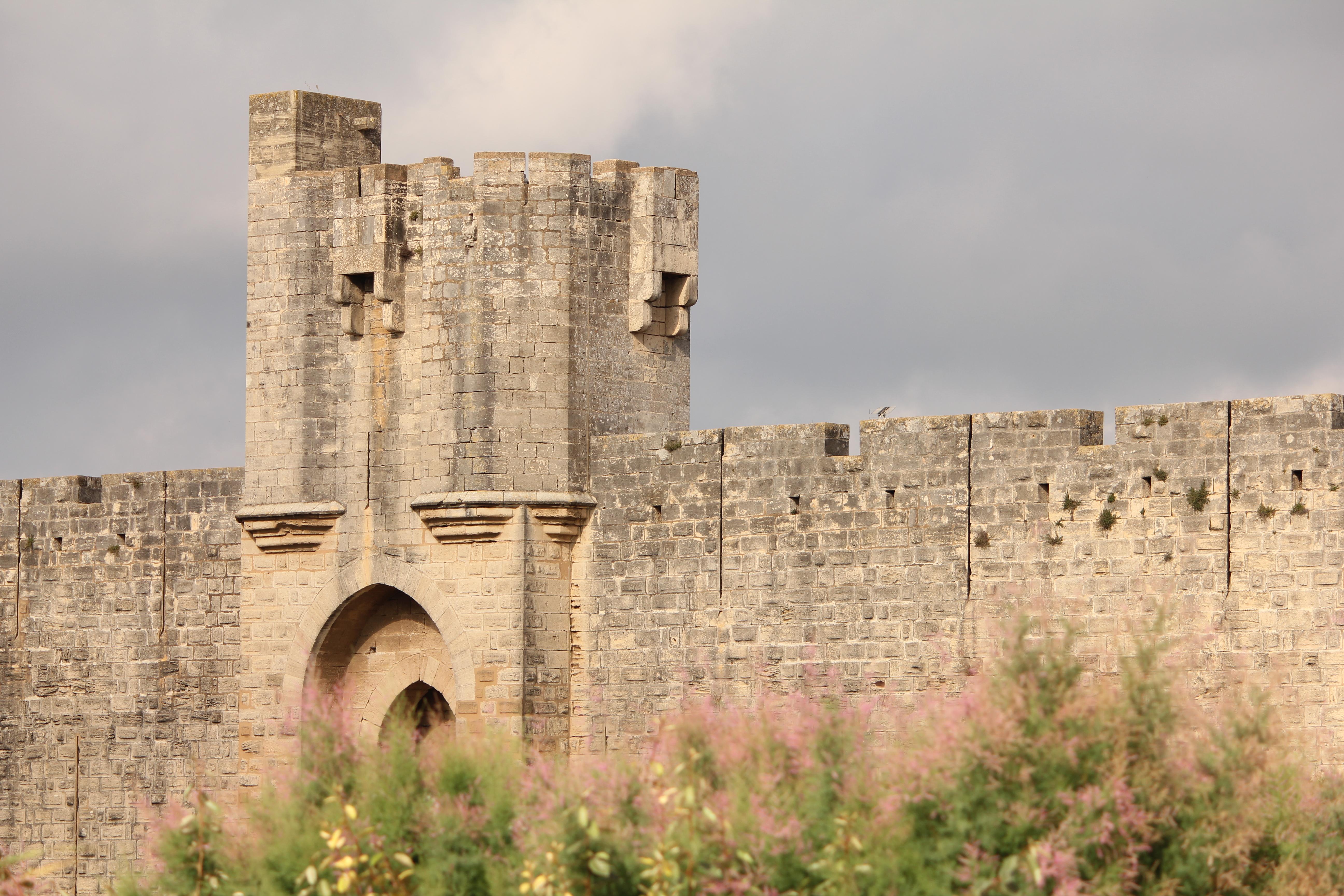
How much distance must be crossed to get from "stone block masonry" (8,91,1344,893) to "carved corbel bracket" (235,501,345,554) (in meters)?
0.03

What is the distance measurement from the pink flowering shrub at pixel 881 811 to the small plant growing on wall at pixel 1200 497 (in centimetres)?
387

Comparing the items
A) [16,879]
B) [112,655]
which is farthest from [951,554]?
[112,655]

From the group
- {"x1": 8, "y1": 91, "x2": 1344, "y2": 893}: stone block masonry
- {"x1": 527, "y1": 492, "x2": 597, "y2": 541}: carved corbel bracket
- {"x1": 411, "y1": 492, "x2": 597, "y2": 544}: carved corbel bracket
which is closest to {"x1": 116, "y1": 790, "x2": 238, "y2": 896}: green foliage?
A: {"x1": 8, "y1": 91, "x2": 1344, "y2": 893}: stone block masonry

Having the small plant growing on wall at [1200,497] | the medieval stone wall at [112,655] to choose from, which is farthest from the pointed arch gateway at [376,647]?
the small plant growing on wall at [1200,497]

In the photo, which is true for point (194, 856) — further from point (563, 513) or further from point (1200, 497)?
point (1200, 497)

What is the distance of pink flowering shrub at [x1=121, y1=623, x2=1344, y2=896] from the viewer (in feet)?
32.3

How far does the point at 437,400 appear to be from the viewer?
1747 centimetres

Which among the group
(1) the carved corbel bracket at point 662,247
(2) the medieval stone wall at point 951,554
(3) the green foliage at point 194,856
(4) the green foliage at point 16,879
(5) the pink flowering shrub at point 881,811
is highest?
(1) the carved corbel bracket at point 662,247

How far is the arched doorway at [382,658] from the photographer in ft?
59.1

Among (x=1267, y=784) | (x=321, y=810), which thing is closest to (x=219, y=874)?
(x=321, y=810)

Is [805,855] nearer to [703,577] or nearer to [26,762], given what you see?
[703,577]

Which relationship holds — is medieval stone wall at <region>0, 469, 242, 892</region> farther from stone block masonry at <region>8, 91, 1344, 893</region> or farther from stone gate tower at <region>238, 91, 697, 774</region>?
stone gate tower at <region>238, 91, 697, 774</region>

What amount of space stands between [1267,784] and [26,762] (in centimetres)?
1330

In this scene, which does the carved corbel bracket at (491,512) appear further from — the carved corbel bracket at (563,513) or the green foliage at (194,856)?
the green foliage at (194,856)
